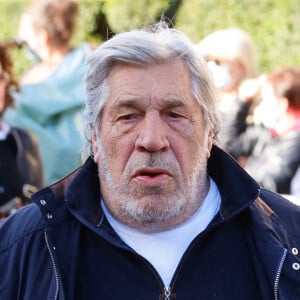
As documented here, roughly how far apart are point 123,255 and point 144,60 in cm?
68

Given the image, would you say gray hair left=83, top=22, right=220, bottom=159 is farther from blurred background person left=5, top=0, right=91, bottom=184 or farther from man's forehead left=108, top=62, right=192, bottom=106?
blurred background person left=5, top=0, right=91, bottom=184

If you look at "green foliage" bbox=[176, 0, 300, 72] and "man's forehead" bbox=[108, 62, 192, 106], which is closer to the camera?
"man's forehead" bbox=[108, 62, 192, 106]

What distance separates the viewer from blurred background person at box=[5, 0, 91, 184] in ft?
20.1

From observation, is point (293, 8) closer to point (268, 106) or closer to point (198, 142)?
point (268, 106)

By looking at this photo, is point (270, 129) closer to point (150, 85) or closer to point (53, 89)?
point (53, 89)

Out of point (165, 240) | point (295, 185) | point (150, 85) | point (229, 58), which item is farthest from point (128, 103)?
point (229, 58)

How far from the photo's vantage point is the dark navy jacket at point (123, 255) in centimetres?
317

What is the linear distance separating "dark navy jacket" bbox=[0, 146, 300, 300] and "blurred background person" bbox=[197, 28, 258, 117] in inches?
121

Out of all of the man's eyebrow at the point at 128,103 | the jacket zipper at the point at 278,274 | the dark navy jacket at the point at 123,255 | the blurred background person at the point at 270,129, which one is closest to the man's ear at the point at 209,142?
the dark navy jacket at the point at 123,255

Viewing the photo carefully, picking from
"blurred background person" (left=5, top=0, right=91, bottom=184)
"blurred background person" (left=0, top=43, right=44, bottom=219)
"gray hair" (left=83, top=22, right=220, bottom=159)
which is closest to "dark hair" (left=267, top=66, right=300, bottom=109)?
"blurred background person" (left=5, top=0, right=91, bottom=184)

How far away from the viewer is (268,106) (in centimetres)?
597

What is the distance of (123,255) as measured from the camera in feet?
10.6

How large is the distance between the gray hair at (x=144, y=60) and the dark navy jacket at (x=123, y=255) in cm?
28

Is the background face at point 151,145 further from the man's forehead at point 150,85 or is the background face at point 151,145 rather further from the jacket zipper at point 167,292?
the jacket zipper at point 167,292
